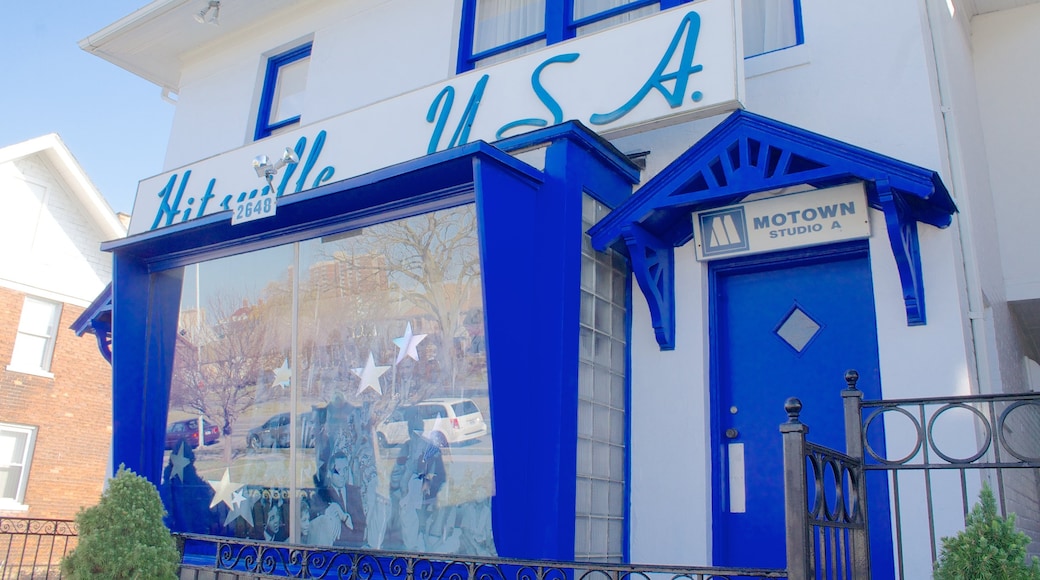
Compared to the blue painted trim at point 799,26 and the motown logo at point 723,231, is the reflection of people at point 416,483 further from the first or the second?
the blue painted trim at point 799,26

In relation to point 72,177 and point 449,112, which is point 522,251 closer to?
point 449,112

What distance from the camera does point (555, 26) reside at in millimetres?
7410

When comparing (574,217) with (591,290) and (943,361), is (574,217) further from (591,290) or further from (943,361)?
(943,361)

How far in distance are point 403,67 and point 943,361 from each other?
5.80 metres

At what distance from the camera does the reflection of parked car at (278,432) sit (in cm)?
669

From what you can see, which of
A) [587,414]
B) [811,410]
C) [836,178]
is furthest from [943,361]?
[587,414]

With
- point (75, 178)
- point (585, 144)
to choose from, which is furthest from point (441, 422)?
point (75, 178)

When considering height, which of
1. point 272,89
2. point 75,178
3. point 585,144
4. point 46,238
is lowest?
point 585,144

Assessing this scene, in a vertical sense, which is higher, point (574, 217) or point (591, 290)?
point (574, 217)

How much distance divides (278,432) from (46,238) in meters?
13.2

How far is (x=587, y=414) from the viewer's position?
5738 millimetres

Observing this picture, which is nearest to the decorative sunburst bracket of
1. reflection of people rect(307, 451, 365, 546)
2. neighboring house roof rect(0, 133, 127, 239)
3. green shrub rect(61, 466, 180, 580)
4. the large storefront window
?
the large storefront window

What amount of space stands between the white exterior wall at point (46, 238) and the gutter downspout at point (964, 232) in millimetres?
16298

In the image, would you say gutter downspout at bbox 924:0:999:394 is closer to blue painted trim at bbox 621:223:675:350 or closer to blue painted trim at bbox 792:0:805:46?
blue painted trim at bbox 792:0:805:46
